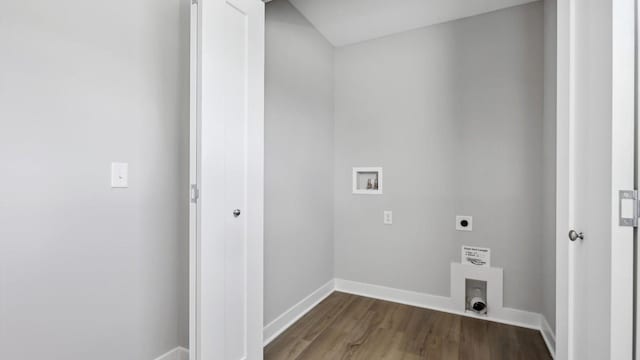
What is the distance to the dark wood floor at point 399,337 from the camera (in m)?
1.95

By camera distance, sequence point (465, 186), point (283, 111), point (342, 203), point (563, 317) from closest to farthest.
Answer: point (563, 317) < point (283, 111) < point (465, 186) < point (342, 203)

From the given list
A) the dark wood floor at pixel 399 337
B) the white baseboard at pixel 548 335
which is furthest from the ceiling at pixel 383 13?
the dark wood floor at pixel 399 337

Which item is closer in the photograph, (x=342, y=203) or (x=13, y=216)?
(x=13, y=216)

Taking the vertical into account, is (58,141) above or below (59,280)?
above

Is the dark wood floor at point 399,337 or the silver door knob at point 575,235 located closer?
the silver door knob at point 575,235

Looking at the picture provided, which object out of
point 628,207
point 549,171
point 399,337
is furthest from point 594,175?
point 399,337

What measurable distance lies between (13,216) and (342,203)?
2380 mm

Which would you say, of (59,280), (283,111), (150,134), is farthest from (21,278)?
(283,111)

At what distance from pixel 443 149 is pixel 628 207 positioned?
1.71m

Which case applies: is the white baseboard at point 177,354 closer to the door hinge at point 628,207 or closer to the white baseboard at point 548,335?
the door hinge at point 628,207

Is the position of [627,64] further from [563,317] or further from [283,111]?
[283,111]

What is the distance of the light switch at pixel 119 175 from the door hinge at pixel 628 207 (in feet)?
6.33

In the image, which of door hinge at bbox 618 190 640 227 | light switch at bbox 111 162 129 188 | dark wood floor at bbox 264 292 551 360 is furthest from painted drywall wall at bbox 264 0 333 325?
door hinge at bbox 618 190 640 227

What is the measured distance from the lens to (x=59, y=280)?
121 centimetres
